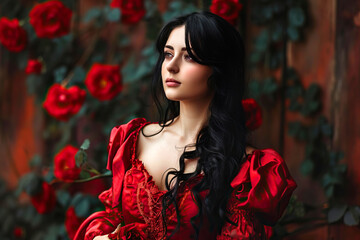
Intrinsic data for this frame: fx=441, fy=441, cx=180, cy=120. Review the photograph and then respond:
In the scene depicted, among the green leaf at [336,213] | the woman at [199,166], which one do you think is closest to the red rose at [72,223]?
the woman at [199,166]

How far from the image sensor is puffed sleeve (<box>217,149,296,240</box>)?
117 cm

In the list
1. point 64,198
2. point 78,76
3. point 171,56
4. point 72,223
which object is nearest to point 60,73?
point 78,76

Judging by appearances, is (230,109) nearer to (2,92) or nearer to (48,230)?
(48,230)

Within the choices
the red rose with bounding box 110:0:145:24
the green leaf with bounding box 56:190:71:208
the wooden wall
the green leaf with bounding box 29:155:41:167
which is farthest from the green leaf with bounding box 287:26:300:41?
the green leaf with bounding box 29:155:41:167

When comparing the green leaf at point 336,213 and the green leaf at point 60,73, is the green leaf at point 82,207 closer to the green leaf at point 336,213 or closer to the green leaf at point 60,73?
the green leaf at point 60,73

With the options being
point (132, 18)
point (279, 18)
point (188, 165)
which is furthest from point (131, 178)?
point (279, 18)

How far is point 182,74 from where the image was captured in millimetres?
1247

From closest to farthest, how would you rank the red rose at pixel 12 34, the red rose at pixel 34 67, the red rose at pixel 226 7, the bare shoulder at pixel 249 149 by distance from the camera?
the bare shoulder at pixel 249 149 < the red rose at pixel 226 7 < the red rose at pixel 12 34 < the red rose at pixel 34 67

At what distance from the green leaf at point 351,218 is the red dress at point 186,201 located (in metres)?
0.51

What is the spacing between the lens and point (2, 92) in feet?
8.44

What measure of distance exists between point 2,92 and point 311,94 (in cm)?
175

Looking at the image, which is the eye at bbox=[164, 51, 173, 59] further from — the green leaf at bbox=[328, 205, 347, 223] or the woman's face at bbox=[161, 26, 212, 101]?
the green leaf at bbox=[328, 205, 347, 223]

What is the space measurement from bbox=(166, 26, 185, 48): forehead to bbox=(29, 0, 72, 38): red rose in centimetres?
88

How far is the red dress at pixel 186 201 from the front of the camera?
118cm
